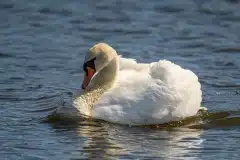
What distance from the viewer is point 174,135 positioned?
11.5 meters

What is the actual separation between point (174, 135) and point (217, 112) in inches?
54.8

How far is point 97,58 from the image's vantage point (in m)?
12.1

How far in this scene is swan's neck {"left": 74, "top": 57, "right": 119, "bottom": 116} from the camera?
12.2m

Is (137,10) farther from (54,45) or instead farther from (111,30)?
(54,45)

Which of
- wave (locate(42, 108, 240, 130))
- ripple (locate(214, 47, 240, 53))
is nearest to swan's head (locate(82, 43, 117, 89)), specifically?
wave (locate(42, 108, 240, 130))

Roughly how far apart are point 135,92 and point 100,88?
0.77 metres

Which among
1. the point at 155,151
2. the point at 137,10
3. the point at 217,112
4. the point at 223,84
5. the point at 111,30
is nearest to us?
the point at 155,151

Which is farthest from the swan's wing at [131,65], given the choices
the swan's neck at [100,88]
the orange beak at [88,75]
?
the orange beak at [88,75]

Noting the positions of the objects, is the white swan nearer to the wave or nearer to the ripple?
the wave

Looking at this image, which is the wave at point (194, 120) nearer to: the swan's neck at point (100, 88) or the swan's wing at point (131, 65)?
the swan's neck at point (100, 88)

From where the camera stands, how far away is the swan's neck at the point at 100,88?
12.2 meters

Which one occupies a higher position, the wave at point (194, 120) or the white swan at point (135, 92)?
the white swan at point (135, 92)

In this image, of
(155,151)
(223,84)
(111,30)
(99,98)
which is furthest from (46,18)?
(155,151)

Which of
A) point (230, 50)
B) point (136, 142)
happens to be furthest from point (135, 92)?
point (230, 50)
